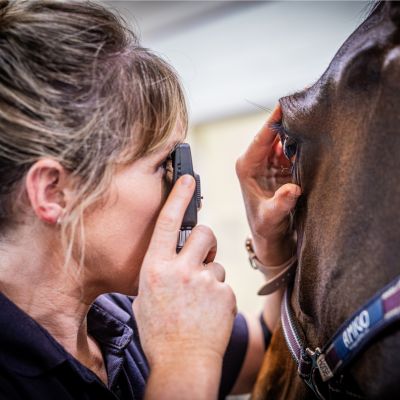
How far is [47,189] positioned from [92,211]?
0.06 meters

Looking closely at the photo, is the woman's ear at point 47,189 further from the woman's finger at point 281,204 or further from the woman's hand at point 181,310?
the woman's finger at point 281,204

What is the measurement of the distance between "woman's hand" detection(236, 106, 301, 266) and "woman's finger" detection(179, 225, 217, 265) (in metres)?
0.10

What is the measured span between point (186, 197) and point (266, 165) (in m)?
0.19

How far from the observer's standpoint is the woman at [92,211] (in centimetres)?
67

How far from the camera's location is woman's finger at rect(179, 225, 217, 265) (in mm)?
700

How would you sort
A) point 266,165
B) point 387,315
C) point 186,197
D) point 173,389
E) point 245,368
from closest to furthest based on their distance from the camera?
point 387,315 < point 173,389 < point 186,197 < point 266,165 < point 245,368

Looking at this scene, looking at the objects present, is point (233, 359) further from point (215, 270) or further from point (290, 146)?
point (290, 146)

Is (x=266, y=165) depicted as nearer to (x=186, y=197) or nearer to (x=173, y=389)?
(x=186, y=197)

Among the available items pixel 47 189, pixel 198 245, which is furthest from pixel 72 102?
pixel 198 245

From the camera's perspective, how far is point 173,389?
609mm

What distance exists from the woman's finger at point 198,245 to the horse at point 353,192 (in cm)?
13

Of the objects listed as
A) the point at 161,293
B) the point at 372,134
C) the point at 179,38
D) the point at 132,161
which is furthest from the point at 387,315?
the point at 179,38

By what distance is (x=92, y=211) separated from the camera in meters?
0.72

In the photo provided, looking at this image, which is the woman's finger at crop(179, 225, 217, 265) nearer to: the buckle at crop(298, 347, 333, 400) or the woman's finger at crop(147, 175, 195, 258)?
the woman's finger at crop(147, 175, 195, 258)
